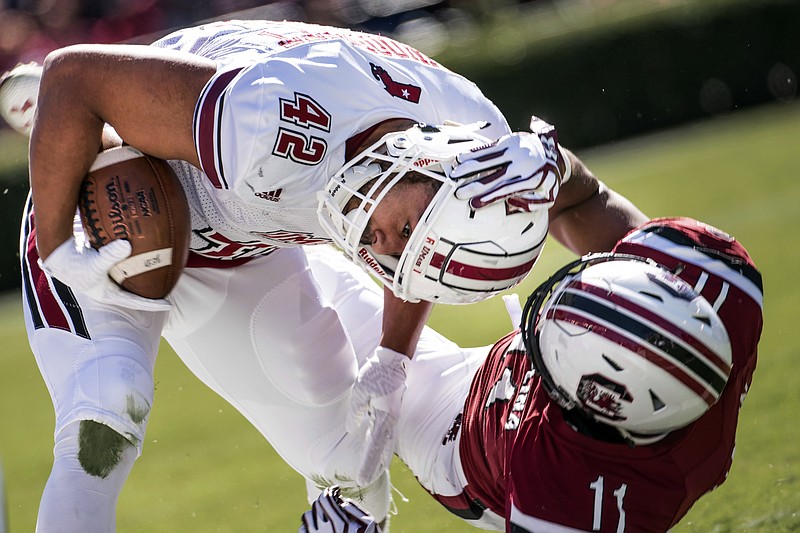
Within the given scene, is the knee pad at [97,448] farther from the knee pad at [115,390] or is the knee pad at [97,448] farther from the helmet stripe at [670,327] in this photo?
the helmet stripe at [670,327]

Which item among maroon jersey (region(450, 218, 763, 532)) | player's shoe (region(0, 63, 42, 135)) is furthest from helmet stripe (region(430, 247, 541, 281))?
player's shoe (region(0, 63, 42, 135))

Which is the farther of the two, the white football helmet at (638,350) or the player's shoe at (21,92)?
the player's shoe at (21,92)

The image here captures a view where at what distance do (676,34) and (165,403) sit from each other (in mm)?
7183

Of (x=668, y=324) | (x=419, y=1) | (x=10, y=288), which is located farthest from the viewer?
(x=419, y=1)

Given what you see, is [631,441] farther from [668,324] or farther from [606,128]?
[606,128]

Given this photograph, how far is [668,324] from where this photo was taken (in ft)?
7.52

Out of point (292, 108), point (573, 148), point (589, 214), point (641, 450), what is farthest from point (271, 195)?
point (573, 148)

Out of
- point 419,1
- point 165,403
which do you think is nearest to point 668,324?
point 165,403

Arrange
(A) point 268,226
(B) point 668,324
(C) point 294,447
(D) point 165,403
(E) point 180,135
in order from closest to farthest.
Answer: (B) point 668,324 < (E) point 180,135 < (A) point 268,226 < (C) point 294,447 < (D) point 165,403

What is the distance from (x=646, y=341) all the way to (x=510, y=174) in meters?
0.51

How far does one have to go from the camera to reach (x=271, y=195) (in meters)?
2.76

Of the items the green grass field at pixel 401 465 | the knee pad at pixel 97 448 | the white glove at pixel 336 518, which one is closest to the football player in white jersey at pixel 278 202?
the knee pad at pixel 97 448

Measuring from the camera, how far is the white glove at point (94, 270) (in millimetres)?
2834

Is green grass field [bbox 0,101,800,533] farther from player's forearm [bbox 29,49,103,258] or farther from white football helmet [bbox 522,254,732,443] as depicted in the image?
player's forearm [bbox 29,49,103,258]
